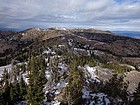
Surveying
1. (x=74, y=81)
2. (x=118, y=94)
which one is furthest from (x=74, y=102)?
(x=118, y=94)

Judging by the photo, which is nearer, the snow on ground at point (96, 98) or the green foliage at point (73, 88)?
the green foliage at point (73, 88)

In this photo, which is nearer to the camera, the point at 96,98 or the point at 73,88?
the point at 73,88

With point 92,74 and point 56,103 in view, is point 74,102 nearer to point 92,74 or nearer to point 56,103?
point 56,103

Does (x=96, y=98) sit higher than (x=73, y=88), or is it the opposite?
(x=73, y=88)

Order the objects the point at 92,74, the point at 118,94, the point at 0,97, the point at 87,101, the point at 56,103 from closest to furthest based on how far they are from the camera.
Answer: the point at 0,97, the point at 56,103, the point at 87,101, the point at 118,94, the point at 92,74

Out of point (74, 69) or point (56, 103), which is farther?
point (56, 103)

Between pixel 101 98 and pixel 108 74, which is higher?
pixel 101 98

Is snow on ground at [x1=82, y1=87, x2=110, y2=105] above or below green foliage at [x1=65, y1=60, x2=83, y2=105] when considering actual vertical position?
below

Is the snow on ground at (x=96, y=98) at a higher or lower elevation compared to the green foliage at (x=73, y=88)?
lower

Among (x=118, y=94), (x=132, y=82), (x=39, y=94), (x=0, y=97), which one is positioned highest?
(x=39, y=94)

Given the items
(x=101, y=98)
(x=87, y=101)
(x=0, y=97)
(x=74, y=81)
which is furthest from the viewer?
(x=101, y=98)

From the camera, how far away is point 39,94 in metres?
52.9

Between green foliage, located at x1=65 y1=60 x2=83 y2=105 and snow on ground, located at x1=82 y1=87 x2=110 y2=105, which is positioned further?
snow on ground, located at x1=82 y1=87 x2=110 y2=105

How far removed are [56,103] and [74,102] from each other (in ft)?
72.7
